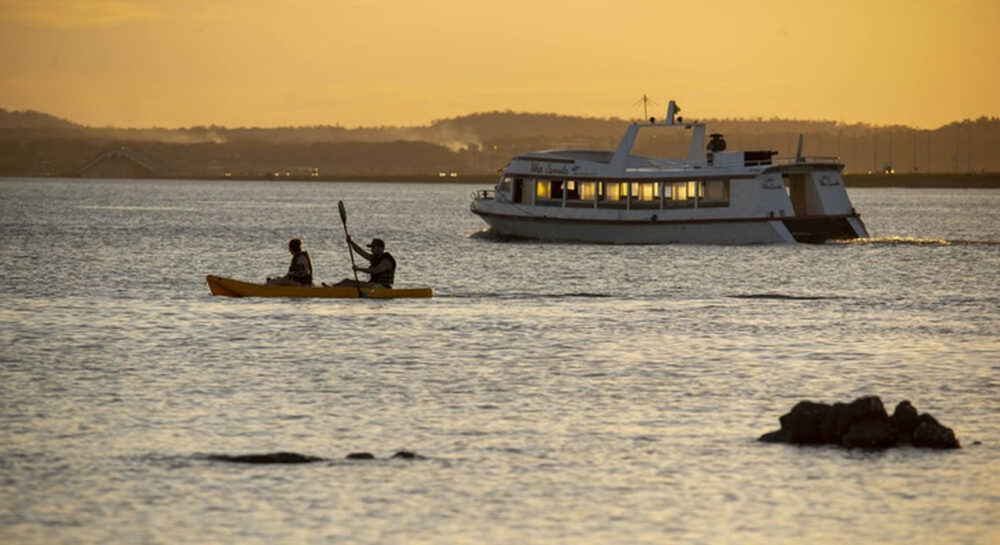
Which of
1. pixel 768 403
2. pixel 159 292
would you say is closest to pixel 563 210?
pixel 159 292

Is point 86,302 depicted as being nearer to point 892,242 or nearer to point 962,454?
point 962,454

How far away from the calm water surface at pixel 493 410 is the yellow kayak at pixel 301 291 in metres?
0.60

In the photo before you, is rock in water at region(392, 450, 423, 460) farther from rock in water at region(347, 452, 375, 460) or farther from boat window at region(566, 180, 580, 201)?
boat window at region(566, 180, 580, 201)

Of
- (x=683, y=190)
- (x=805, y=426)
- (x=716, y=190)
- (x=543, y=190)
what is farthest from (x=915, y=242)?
(x=805, y=426)

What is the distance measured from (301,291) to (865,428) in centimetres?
2360

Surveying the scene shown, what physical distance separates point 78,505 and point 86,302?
1290 inches

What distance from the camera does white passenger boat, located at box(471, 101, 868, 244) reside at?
7575 cm

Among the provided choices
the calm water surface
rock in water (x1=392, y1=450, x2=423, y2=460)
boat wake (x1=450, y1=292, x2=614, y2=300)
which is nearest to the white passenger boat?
the calm water surface

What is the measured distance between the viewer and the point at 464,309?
48.6 m

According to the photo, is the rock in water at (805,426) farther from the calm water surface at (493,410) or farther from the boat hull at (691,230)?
the boat hull at (691,230)

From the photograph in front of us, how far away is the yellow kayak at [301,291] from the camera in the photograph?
4472 centimetres

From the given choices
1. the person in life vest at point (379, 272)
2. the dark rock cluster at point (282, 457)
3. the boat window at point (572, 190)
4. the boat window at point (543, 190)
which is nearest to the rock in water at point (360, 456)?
the dark rock cluster at point (282, 457)

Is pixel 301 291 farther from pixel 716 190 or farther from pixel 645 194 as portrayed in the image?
pixel 645 194

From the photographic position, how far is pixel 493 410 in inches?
1105
